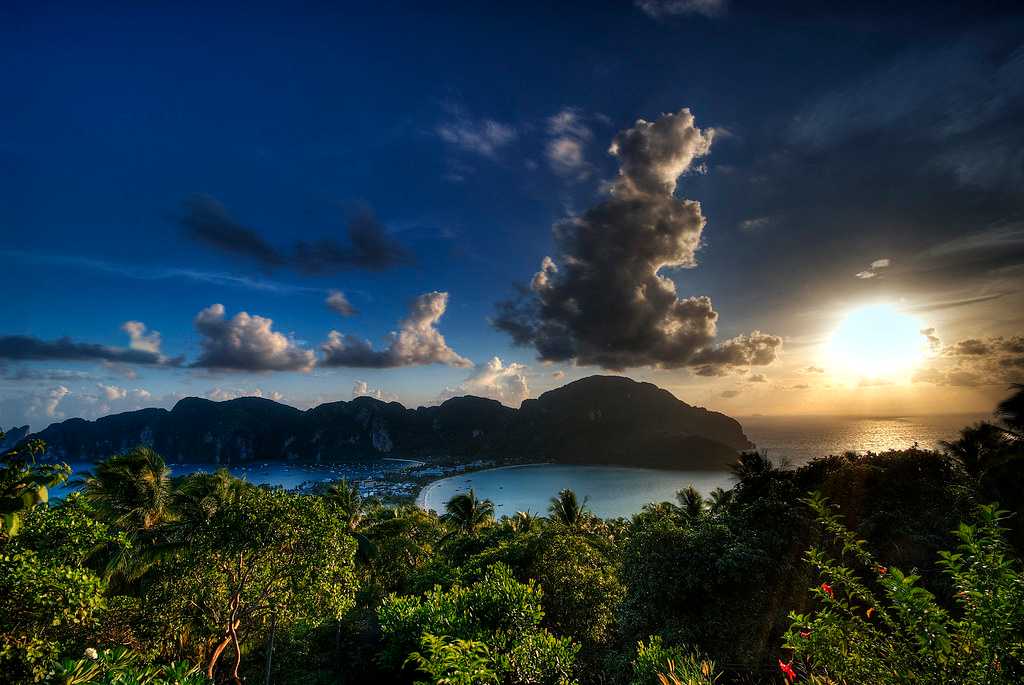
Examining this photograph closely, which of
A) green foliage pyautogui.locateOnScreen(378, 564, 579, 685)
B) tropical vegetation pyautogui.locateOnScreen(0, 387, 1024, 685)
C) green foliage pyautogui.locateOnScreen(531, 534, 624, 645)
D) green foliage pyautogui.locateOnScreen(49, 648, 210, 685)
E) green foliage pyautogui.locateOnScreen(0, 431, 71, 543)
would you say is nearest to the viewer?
tropical vegetation pyautogui.locateOnScreen(0, 387, 1024, 685)

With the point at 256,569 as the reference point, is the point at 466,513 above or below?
below

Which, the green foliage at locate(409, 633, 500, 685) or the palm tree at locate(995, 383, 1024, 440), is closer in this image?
the green foliage at locate(409, 633, 500, 685)

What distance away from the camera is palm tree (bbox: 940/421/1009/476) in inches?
→ 889

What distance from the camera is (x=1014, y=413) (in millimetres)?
23734

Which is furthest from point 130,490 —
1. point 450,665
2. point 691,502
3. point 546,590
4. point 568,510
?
point 691,502

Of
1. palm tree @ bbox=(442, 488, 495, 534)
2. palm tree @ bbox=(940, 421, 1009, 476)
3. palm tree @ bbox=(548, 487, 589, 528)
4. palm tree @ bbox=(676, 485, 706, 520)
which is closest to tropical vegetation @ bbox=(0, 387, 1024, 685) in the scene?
palm tree @ bbox=(940, 421, 1009, 476)

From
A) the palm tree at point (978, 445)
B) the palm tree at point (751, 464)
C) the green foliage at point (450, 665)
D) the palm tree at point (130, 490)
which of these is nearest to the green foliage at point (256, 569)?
the green foliage at point (450, 665)

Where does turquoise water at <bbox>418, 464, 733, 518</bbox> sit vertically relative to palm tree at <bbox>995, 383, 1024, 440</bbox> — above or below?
below

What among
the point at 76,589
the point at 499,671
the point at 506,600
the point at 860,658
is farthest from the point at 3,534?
the point at 860,658

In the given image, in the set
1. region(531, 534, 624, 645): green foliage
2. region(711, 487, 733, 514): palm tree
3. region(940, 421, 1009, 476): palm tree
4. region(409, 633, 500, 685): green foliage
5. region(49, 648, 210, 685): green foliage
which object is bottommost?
region(531, 534, 624, 645): green foliage

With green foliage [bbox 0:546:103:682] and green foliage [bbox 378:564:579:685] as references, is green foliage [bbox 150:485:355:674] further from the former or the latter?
green foliage [bbox 0:546:103:682]

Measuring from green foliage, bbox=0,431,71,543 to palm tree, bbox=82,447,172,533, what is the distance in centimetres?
1695

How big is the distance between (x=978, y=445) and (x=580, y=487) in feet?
474

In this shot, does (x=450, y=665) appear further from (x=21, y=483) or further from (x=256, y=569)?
(x=256, y=569)
